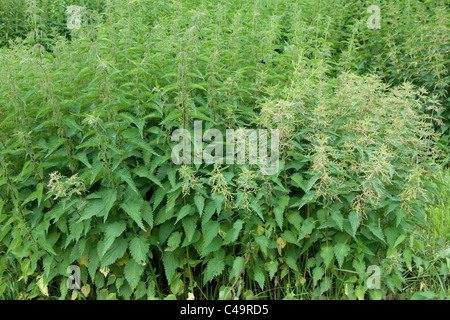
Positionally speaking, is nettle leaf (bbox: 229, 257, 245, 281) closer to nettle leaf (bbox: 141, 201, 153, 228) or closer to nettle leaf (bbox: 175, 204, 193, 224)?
nettle leaf (bbox: 175, 204, 193, 224)

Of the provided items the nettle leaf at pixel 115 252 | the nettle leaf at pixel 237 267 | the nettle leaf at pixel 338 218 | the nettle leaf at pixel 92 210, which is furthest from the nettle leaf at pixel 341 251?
the nettle leaf at pixel 92 210

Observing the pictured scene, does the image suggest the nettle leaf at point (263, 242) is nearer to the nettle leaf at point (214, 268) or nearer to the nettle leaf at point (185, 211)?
the nettle leaf at point (214, 268)

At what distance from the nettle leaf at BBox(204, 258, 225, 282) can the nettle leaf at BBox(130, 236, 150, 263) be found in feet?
1.51

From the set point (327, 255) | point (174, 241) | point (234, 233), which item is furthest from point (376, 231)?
point (174, 241)

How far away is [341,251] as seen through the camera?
120 inches

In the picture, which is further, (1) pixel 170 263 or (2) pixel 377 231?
(1) pixel 170 263

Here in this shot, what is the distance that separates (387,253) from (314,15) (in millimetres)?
3949

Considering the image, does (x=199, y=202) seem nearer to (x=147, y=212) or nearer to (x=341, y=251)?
(x=147, y=212)

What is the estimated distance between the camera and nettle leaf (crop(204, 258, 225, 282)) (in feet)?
10.2

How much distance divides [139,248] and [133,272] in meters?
0.20

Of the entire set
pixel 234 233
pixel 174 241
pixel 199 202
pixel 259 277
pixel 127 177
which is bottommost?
pixel 259 277

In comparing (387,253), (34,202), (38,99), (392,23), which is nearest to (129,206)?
(34,202)

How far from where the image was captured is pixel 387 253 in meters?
3.12

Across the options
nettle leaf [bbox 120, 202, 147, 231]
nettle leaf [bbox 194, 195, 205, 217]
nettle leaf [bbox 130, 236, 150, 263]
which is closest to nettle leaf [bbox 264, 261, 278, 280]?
nettle leaf [bbox 194, 195, 205, 217]
